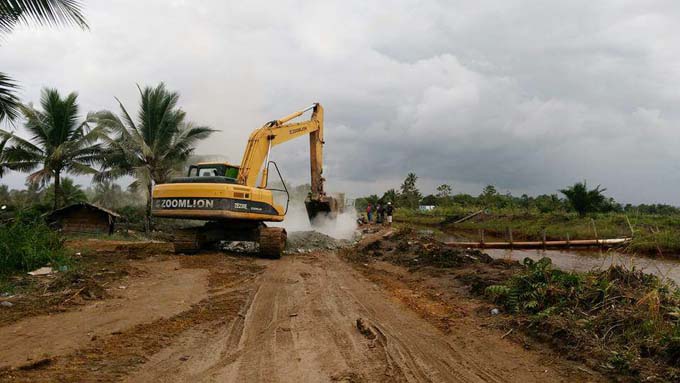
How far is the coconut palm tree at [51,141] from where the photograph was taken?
20.1m

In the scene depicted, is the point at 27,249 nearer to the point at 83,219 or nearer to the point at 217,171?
the point at 217,171

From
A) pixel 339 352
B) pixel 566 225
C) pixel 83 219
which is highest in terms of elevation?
pixel 83 219

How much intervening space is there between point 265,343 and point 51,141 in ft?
68.4

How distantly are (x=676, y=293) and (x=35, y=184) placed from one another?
79.8 ft

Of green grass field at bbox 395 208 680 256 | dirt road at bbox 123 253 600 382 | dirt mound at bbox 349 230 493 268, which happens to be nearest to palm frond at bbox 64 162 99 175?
dirt mound at bbox 349 230 493 268

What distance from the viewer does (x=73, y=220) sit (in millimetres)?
19719

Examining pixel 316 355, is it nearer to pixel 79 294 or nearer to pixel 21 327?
pixel 21 327

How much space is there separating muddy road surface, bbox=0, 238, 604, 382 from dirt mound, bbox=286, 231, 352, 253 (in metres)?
6.63

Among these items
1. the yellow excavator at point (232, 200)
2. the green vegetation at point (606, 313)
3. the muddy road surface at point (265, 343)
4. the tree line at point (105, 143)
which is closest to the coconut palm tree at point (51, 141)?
the tree line at point (105, 143)

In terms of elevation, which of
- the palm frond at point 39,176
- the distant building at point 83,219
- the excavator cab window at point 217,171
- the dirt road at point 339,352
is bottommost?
the dirt road at point 339,352

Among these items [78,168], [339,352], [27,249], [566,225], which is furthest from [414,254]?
[566,225]

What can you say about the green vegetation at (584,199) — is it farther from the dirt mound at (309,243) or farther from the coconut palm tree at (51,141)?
the coconut palm tree at (51,141)

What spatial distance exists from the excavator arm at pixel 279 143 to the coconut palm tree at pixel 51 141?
11.0 metres

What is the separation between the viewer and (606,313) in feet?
15.4
